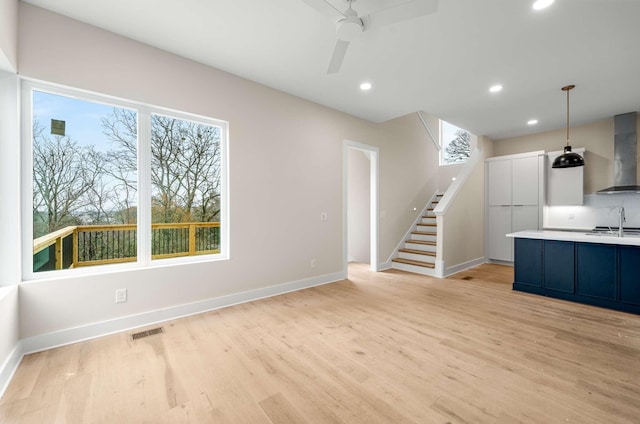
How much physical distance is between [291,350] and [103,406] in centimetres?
127

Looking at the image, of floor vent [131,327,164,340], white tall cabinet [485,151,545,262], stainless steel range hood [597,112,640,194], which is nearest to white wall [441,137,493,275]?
white tall cabinet [485,151,545,262]

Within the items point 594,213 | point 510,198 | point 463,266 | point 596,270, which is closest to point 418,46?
point 596,270

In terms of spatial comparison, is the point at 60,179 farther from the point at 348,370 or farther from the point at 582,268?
the point at 582,268

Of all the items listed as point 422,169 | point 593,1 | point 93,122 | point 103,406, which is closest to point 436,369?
point 103,406

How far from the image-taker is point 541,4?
217 centimetres

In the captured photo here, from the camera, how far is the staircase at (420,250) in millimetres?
5184

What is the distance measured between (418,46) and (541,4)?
967mm

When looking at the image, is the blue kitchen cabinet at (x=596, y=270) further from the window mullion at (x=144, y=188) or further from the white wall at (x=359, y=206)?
the window mullion at (x=144, y=188)

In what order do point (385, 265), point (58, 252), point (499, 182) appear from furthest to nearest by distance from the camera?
point (499, 182), point (385, 265), point (58, 252)

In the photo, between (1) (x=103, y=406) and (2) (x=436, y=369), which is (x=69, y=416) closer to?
(1) (x=103, y=406)

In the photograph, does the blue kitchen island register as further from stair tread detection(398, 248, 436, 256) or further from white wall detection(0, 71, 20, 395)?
white wall detection(0, 71, 20, 395)

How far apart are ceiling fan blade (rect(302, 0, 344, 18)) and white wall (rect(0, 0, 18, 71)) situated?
2153mm

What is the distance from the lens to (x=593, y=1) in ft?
7.09

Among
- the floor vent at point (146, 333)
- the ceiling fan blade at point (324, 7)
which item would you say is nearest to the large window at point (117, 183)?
the floor vent at point (146, 333)
